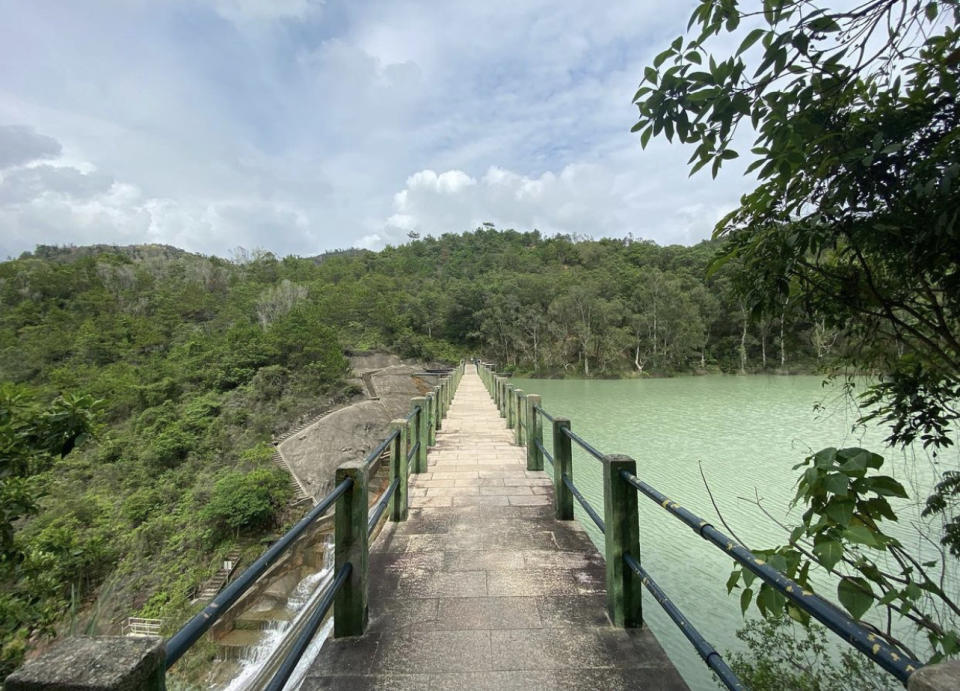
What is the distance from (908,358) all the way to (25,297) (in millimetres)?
66607

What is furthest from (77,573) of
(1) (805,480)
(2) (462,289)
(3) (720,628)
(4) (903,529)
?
(2) (462,289)

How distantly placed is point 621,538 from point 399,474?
2137 mm

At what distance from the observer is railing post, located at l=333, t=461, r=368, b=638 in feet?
7.01

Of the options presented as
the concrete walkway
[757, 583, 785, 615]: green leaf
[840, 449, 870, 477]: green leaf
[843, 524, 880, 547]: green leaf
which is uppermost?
[840, 449, 870, 477]: green leaf

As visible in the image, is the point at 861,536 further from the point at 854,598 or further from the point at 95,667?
the point at 95,667

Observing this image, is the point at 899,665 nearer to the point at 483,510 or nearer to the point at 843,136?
the point at 843,136

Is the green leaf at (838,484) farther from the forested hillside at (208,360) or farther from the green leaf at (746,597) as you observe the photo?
the forested hillside at (208,360)

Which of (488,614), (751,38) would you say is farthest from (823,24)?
(488,614)

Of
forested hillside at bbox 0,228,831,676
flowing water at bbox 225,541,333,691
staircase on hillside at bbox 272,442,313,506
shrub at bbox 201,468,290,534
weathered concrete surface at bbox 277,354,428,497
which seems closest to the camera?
forested hillside at bbox 0,228,831,676

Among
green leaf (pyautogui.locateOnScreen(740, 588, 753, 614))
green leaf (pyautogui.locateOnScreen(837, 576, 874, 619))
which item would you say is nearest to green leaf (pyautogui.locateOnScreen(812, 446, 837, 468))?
green leaf (pyautogui.locateOnScreen(837, 576, 874, 619))

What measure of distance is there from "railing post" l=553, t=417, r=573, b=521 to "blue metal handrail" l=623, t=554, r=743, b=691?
1531 mm

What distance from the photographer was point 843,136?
1.70 metres

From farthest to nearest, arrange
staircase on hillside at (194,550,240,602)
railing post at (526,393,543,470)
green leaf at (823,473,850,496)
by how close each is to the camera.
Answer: staircase on hillside at (194,550,240,602)
railing post at (526,393,543,470)
green leaf at (823,473,850,496)

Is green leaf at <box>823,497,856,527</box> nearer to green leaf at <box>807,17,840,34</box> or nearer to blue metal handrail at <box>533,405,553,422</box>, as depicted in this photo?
green leaf at <box>807,17,840,34</box>
